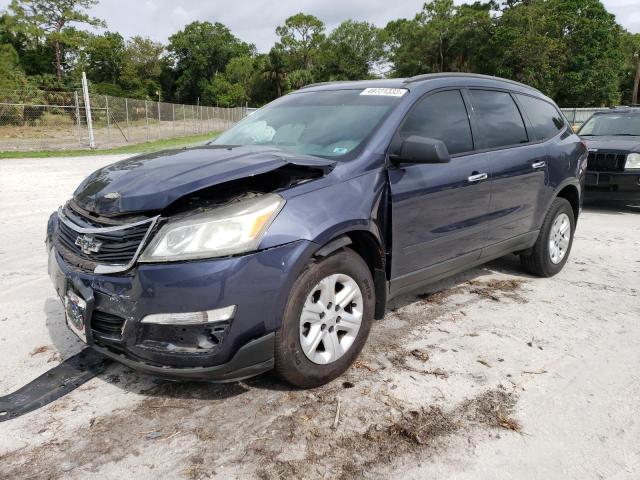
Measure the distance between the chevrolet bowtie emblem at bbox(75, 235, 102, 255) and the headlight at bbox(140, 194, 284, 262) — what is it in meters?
0.35

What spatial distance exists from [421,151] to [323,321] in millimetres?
1169

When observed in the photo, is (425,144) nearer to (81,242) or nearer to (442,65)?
(81,242)

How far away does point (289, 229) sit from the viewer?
2.58 meters

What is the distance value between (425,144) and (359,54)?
8066 centimetres

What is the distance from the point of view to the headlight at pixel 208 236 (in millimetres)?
2432

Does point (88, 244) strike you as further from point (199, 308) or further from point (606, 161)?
point (606, 161)

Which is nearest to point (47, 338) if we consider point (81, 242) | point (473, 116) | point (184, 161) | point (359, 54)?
point (81, 242)

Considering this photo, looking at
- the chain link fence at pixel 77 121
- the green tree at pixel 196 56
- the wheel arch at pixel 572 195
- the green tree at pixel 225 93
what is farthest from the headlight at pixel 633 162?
the green tree at pixel 196 56

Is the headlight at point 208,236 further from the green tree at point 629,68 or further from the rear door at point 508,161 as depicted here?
the green tree at point 629,68

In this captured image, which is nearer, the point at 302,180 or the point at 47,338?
the point at 302,180

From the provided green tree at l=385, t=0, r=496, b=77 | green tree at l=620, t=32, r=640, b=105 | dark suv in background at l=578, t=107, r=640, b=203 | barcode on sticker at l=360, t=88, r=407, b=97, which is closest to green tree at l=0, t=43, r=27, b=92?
dark suv in background at l=578, t=107, r=640, b=203

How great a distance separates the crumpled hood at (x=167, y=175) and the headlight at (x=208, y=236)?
0.15 meters

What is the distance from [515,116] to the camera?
452cm

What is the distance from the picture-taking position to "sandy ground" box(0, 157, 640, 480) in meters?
2.32
